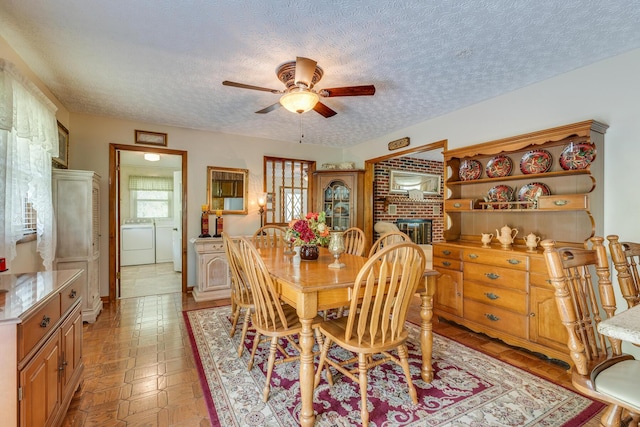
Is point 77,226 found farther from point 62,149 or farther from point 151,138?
point 151,138

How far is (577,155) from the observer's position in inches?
97.7

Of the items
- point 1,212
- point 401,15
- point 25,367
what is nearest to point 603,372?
point 401,15

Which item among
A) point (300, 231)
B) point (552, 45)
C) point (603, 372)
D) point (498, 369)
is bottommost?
point (498, 369)

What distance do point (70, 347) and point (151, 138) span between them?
3084mm

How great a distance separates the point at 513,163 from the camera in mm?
3039

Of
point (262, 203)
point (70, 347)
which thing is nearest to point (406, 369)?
point (70, 347)

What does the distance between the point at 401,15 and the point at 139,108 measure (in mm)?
3063

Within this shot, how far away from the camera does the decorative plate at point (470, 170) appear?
3.31 m

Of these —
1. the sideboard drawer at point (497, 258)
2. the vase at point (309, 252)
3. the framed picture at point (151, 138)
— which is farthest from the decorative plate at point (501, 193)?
the framed picture at point (151, 138)

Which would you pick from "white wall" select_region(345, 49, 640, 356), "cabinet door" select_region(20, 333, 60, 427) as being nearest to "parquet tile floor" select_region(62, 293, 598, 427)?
"cabinet door" select_region(20, 333, 60, 427)

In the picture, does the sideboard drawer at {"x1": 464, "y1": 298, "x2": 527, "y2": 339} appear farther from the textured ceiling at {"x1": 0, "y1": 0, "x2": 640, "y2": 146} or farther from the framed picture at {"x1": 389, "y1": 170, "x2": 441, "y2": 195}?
the framed picture at {"x1": 389, "y1": 170, "x2": 441, "y2": 195}

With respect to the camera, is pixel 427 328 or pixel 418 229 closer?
pixel 427 328

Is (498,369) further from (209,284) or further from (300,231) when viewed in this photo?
(209,284)

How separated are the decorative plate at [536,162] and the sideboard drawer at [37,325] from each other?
362 centimetres
